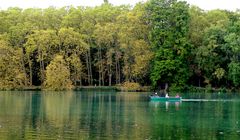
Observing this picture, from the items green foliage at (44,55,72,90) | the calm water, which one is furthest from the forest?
the calm water

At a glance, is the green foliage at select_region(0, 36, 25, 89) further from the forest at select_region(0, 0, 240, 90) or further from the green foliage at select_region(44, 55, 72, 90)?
the green foliage at select_region(44, 55, 72, 90)

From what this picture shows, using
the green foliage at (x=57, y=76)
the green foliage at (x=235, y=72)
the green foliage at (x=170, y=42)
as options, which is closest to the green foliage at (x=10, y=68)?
the green foliage at (x=57, y=76)

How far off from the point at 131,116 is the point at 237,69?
4245 cm

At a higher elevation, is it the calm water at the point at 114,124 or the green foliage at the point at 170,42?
the green foliage at the point at 170,42

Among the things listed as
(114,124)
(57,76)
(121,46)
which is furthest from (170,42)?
(114,124)

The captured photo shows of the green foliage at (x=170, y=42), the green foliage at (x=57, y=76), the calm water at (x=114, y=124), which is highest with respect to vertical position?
the green foliage at (x=170, y=42)

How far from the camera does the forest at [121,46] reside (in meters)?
79.5

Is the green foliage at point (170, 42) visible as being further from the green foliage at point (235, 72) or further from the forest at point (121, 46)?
the green foliage at point (235, 72)

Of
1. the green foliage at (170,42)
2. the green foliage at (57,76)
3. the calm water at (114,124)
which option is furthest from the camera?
the green foliage at (57,76)

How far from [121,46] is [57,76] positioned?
1124cm

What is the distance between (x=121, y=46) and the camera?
274 ft

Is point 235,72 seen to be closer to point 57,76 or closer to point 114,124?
point 57,76

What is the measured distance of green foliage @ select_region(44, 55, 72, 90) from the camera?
8194 centimetres

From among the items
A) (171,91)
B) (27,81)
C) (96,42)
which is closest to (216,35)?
(171,91)
